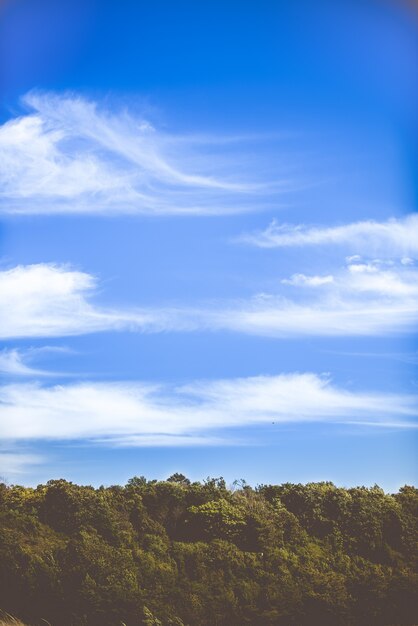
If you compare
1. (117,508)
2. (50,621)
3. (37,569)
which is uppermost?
(117,508)

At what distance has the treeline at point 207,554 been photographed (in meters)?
11.9

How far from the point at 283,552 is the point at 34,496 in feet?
16.0

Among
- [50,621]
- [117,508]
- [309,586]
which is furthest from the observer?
[117,508]

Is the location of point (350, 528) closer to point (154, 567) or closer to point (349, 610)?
point (349, 610)

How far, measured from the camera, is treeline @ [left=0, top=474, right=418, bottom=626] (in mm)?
11859

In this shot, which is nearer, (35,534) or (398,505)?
(35,534)

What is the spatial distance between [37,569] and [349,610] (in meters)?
5.58

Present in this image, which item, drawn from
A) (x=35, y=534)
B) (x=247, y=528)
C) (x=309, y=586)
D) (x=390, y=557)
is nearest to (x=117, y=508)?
(x=35, y=534)

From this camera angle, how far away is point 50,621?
11.7m

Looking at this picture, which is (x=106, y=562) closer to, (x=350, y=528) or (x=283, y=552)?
(x=283, y=552)

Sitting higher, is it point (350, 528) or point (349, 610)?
point (350, 528)

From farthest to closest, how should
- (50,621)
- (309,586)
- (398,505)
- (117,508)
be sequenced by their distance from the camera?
(398,505) < (117,508) < (309,586) < (50,621)

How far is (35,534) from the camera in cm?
1302

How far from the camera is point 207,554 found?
13.0 m
